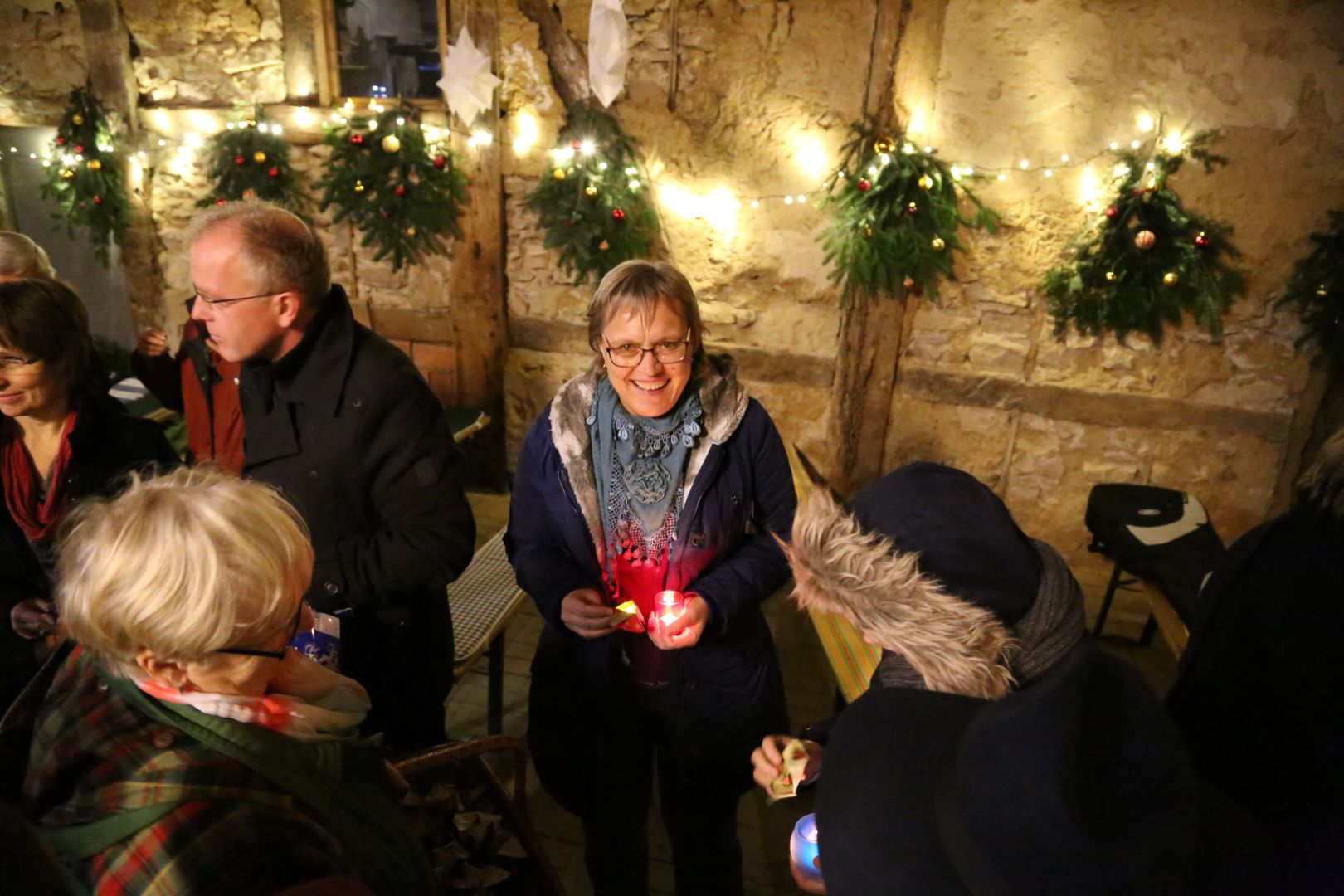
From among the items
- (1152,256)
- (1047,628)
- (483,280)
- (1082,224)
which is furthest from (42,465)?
(1152,256)

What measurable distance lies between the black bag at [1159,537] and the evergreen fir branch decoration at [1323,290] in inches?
56.6

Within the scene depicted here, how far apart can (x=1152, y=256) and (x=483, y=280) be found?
439cm

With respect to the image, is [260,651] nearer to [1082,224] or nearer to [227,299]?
[227,299]

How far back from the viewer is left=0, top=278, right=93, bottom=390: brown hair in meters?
2.08

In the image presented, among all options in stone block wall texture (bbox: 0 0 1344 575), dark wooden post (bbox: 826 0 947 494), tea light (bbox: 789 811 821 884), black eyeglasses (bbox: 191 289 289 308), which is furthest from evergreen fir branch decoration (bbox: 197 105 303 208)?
tea light (bbox: 789 811 821 884)

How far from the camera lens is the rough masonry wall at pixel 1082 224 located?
13.9 ft

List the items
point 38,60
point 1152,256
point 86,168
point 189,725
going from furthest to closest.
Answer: point 38,60
point 86,168
point 1152,256
point 189,725

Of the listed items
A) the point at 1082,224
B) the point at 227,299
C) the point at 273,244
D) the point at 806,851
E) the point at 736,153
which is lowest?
the point at 806,851

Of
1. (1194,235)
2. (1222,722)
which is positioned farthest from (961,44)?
(1222,722)

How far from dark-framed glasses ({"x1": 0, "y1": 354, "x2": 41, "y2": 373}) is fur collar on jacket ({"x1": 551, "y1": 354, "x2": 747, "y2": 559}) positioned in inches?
59.7

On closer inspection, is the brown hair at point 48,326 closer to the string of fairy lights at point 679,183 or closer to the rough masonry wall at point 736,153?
the string of fairy lights at point 679,183

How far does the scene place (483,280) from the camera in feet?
17.7

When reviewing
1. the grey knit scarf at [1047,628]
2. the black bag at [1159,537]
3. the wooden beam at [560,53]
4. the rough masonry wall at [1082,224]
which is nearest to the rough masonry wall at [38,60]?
the wooden beam at [560,53]

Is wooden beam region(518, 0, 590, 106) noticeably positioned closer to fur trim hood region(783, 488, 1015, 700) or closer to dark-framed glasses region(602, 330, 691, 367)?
dark-framed glasses region(602, 330, 691, 367)
